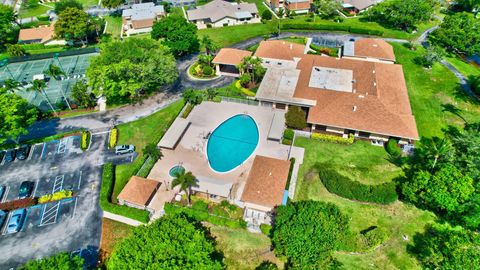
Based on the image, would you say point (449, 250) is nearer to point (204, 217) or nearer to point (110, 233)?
point (204, 217)

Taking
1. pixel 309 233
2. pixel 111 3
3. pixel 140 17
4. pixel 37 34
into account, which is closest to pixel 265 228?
pixel 309 233

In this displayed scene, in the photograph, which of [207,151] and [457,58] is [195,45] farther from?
[457,58]

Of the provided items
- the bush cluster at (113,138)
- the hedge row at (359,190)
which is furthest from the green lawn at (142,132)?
the hedge row at (359,190)

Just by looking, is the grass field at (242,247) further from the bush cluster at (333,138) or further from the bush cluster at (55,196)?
the bush cluster at (55,196)

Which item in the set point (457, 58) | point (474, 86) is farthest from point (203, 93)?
point (457, 58)

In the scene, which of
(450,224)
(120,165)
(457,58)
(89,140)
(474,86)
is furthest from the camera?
(457,58)
